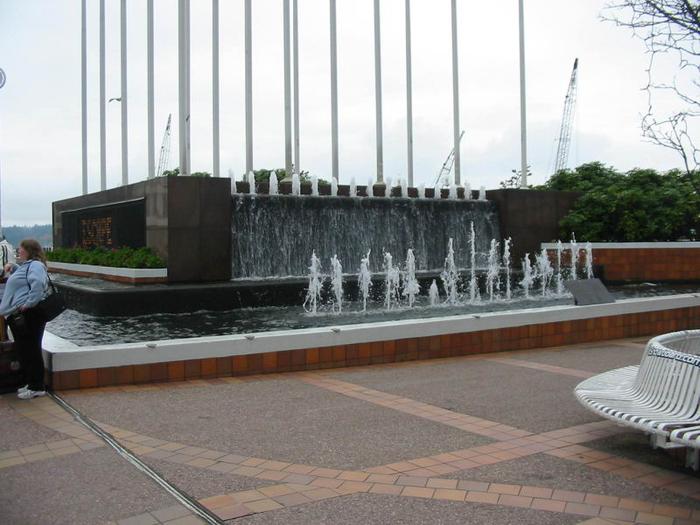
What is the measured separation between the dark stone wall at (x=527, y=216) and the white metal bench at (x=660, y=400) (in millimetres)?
14998

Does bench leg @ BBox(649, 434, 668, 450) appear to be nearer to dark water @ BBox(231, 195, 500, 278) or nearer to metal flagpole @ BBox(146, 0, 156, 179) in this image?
dark water @ BBox(231, 195, 500, 278)

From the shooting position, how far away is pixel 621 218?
19.1 m

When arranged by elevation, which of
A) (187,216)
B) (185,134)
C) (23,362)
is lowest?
(23,362)

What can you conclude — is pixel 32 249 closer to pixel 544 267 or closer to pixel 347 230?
pixel 347 230

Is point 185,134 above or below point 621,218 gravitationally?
above

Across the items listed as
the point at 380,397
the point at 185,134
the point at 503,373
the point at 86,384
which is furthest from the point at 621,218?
the point at 86,384

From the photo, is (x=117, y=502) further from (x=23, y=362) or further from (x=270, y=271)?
(x=270, y=271)

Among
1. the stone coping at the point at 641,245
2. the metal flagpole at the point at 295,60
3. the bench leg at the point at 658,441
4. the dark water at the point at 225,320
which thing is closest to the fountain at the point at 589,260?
the stone coping at the point at 641,245

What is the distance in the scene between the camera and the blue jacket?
18.2 feet

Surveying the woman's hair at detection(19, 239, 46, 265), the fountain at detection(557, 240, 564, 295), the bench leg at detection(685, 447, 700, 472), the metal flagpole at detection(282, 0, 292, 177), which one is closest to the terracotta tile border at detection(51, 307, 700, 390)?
the woman's hair at detection(19, 239, 46, 265)

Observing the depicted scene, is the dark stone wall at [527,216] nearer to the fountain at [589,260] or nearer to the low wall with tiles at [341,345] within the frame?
the fountain at [589,260]

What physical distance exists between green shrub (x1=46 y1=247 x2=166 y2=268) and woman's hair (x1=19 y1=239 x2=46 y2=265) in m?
7.66

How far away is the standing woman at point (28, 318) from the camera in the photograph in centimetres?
553

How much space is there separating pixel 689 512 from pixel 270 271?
1252 cm
